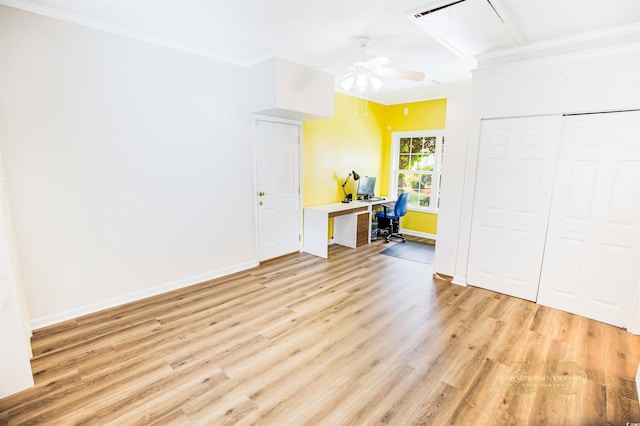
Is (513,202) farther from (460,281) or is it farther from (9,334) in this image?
(9,334)

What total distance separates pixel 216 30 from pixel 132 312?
2.98 meters

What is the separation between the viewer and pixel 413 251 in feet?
16.7

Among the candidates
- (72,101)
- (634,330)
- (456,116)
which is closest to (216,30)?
(72,101)

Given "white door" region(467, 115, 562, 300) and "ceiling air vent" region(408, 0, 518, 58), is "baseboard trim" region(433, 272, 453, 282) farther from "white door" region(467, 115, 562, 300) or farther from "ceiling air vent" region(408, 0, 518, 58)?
"ceiling air vent" region(408, 0, 518, 58)

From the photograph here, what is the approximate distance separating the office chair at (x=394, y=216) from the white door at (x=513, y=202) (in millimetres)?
1996

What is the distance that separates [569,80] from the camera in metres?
2.85

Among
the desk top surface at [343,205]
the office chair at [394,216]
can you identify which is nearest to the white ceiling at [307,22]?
the desk top surface at [343,205]

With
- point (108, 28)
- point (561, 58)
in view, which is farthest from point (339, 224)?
point (108, 28)

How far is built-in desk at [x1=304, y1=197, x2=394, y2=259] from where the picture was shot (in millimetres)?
4766

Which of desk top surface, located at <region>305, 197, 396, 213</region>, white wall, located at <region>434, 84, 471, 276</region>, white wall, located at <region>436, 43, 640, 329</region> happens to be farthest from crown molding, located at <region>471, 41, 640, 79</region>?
desk top surface, located at <region>305, 197, 396, 213</region>

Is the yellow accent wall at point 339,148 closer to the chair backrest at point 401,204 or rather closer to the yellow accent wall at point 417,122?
the yellow accent wall at point 417,122

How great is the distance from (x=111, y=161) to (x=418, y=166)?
5.35m

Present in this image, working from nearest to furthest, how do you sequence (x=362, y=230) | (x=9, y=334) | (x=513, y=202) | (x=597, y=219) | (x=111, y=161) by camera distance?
(x=9, y=334) → (x=597, y=219) → (x=111, y=161) → (x=513, y=202) → (x=362, y=230)

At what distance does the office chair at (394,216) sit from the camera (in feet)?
18.0
